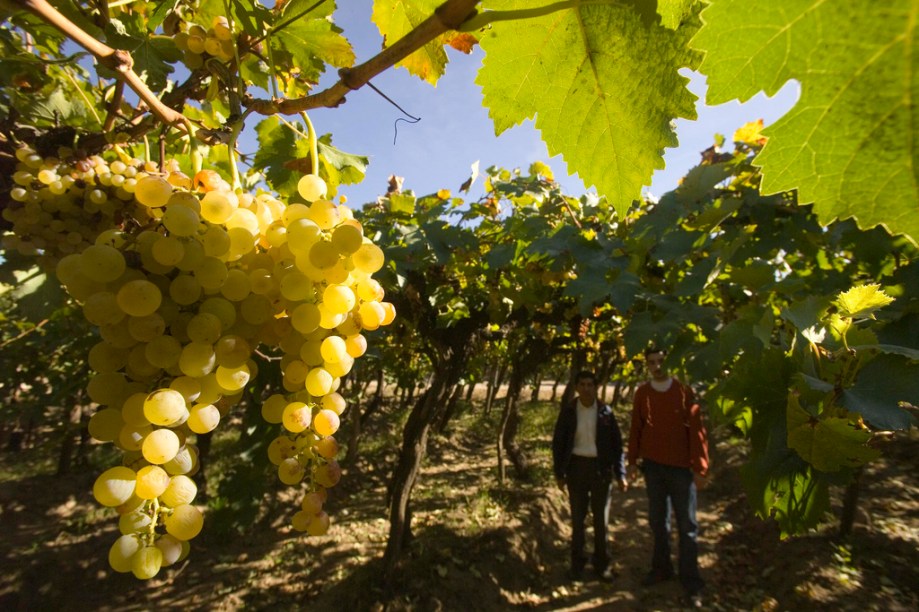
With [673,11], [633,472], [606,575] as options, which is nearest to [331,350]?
[673,11]

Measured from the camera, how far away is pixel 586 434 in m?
5.60

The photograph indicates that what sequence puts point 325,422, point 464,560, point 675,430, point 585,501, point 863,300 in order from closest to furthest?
point 325,422 → point 863,300 → point 675,430 → point 585,501 → point 464,560

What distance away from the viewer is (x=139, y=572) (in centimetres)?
60

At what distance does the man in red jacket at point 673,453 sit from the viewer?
182 inches

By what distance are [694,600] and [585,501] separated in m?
1.45

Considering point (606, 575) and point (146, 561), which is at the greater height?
point (146, 561)

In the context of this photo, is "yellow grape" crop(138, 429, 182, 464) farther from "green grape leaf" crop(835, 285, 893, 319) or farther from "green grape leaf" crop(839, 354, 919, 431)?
"green grape leaf" crop(835, 285, 893, 319)

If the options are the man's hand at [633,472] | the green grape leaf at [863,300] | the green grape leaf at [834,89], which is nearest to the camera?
Result: the green grape leaf at [834,89]

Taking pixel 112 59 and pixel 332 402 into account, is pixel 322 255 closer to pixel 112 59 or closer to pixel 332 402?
pixel 332 402

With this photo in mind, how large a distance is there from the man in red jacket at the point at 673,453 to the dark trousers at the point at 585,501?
2.17ft

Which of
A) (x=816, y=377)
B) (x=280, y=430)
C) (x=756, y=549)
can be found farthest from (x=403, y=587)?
(x=816, y=377)

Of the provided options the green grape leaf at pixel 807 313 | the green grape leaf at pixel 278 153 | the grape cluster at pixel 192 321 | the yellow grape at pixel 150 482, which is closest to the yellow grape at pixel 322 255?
the grape cluster at pixel 192 321

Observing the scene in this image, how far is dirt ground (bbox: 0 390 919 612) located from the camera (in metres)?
5.19

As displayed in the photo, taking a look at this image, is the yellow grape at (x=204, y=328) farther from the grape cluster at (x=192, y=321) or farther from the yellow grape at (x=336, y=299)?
the yellow grape at (x=336, y=299)
